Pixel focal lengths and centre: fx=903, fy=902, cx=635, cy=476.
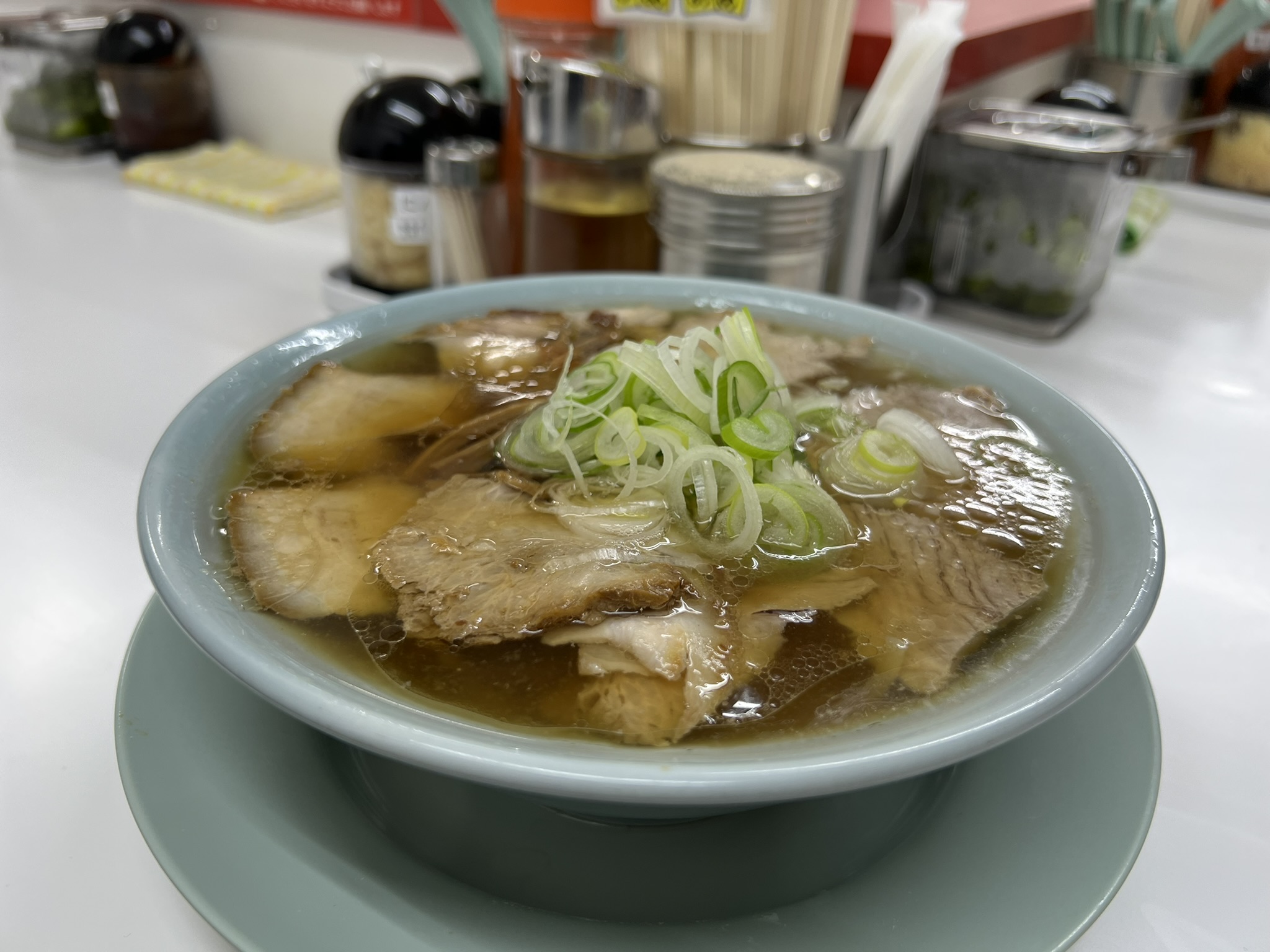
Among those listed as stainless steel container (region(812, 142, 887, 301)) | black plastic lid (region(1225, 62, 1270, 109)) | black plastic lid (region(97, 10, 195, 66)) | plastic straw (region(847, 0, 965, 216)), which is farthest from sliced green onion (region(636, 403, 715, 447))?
black plastic lid (region(97, 10, 195, 66))

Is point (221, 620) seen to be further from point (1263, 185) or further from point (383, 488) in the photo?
point (1263, 185)

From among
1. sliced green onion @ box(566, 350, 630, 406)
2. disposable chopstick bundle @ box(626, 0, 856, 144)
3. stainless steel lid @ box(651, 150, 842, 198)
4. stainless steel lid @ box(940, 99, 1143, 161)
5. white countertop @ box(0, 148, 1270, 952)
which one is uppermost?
disposable chopstick bundle @ box(626, 0, 856, 144)

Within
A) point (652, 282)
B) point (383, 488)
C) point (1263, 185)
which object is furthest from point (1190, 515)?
point (1263, 185)

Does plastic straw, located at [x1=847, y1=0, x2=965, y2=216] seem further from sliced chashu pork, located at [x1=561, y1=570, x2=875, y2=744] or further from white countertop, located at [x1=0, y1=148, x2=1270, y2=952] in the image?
sliced chashu pork, located at [x1=561, y1=570, x2=875, y2=744]

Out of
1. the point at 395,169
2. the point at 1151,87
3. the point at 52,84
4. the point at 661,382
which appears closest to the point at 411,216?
the point at 395,169

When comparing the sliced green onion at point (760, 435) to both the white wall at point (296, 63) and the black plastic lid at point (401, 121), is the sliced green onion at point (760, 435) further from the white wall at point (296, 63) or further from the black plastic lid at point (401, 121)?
the white wall at point (296, 63)

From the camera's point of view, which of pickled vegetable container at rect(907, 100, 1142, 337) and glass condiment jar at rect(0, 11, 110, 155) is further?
glass condiment jar at rect(0, 11, 110, 155)

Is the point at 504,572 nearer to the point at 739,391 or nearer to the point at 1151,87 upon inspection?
the point at 739,391
